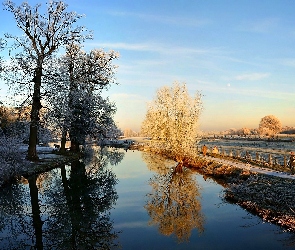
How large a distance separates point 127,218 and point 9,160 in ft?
42.9

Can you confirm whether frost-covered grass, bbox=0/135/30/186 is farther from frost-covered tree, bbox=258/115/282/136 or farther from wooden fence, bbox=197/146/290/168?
frost-covered tree, bbox=258/115/282/136

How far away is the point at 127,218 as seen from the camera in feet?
51.5

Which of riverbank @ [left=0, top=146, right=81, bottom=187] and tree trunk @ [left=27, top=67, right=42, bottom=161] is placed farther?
tree trunk @ [left=27, top=67, right=42, bottom=161]

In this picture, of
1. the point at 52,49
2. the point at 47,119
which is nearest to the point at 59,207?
the point at 47,119

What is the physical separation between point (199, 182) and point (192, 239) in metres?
14.0

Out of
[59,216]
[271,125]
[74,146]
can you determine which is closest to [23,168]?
[59,216]

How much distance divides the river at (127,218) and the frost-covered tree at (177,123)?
10852 millimetres

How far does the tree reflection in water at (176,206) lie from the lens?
14.1 meters

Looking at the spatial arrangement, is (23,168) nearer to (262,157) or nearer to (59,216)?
(59,216)

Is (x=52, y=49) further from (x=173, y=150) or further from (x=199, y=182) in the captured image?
(x=199, y=182)

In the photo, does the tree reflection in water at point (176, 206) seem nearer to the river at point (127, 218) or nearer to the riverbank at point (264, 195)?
the river at point (127, 218)

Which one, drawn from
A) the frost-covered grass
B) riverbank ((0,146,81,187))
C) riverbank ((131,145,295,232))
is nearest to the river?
riverbank ((131,145,295,232))

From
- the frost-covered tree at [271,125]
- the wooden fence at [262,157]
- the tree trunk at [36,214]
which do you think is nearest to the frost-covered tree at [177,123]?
the wooden fence at [262,157]

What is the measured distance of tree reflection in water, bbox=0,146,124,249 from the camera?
12.2 metres
